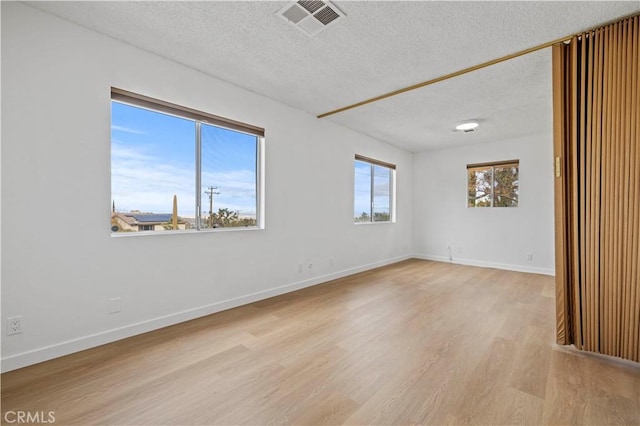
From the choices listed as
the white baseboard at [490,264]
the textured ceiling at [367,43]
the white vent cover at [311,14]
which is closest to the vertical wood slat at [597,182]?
the textured ceiling at [367,43]

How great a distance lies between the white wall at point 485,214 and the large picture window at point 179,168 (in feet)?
14.5

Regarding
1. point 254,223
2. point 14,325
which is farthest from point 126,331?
point 254,223

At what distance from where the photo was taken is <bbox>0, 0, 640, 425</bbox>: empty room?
74.0 inches

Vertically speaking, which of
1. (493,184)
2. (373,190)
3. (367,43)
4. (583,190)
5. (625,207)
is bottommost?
(625,207)

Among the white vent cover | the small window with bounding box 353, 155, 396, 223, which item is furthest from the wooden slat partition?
the small window with bounding box 353, 155, 396, 223

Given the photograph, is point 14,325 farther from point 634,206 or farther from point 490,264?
point 490,264

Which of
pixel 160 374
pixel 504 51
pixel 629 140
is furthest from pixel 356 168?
pixel 160 374

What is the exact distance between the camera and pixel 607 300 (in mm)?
2217

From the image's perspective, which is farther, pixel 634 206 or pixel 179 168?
pixel 179 168

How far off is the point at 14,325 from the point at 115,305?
611 millimetres

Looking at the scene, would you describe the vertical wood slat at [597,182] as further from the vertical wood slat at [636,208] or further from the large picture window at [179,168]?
the large picture window at [179,168]

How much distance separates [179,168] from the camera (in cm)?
309

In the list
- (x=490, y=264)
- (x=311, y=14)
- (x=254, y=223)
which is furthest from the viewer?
(x=490, y=264)

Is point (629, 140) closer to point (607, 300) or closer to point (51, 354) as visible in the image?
point (607, 300)
